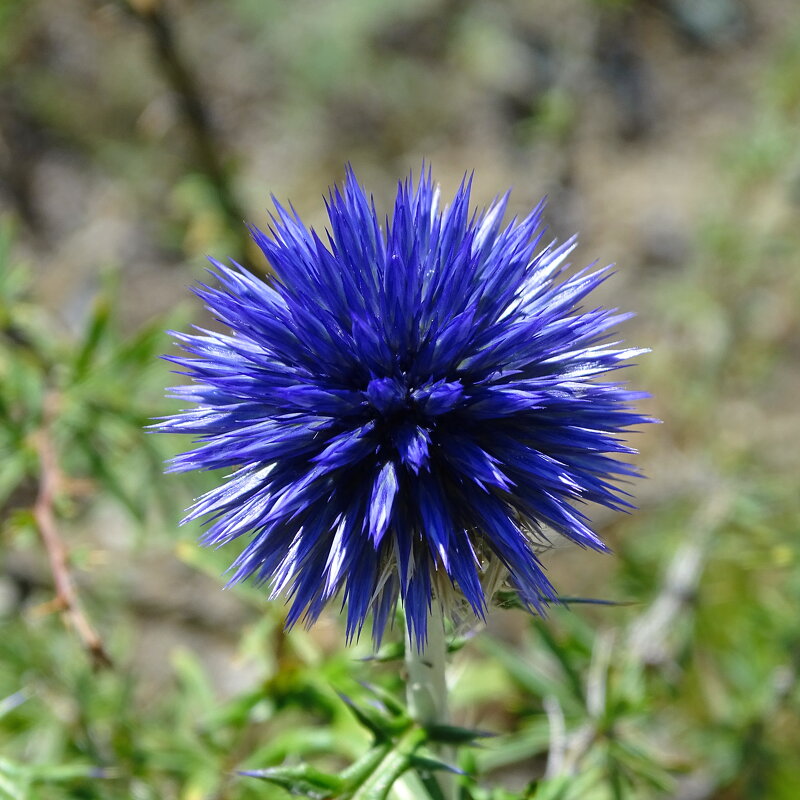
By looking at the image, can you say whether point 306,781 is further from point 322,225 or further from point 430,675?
point 322,225

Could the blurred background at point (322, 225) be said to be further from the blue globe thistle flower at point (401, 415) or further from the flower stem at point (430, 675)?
the blue globe thistle flower at point (401, 415)

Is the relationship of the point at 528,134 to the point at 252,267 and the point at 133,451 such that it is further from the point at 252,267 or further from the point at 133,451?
the point at 133,451

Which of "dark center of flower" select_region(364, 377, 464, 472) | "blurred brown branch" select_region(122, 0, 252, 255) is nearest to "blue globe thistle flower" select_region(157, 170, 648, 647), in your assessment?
"dark center of flower" select_region(364, 377, 464, 472)

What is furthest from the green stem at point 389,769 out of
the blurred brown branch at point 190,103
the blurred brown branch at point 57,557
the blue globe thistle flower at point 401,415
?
the blurred brown branch at point 190,103

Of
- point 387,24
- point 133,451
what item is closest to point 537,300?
point 133,451

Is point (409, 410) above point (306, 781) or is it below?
above

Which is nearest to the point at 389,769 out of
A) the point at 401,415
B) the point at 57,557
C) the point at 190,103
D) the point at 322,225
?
the point at 401,415

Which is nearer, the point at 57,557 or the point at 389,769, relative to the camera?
the point at 389,769

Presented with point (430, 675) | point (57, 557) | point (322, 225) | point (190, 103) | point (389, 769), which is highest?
point (190, 103)
